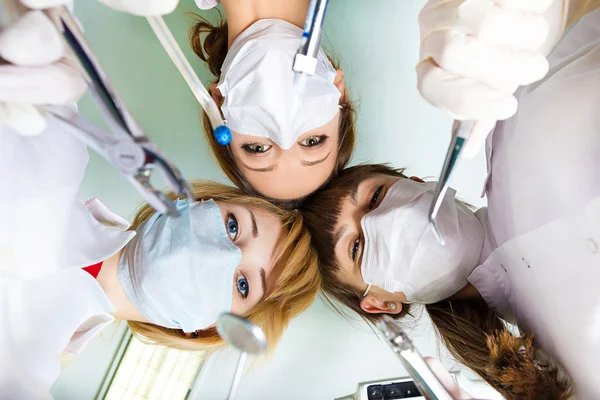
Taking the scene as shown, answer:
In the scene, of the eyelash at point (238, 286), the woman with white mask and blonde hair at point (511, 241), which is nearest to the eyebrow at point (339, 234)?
the woman with white mask and blonde hair at point (511, 241)

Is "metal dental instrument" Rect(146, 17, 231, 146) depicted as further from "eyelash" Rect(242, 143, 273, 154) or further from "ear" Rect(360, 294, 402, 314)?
"ear" Rect(360, 294, 402, 314)

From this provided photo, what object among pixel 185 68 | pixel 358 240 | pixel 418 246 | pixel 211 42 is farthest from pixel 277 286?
pixel 211 42

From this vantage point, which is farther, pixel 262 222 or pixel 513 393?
pixel 262 222

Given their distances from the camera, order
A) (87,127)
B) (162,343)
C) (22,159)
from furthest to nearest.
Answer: (162,343)
(22,159)
(87,127)

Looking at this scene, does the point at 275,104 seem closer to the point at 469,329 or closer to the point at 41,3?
the point at 41,3

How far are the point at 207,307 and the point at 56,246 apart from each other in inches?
11.7

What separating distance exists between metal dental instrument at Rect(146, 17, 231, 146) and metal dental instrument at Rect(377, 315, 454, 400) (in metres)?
0.40

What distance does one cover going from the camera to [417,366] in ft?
2.47

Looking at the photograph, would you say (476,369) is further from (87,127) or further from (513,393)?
(87,127)

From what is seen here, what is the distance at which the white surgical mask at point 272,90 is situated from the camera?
3.19 ft

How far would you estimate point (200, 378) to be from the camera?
146 centimetres

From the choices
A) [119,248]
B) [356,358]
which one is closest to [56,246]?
[119,248]

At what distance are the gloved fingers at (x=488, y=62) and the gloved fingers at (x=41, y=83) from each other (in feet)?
1.59

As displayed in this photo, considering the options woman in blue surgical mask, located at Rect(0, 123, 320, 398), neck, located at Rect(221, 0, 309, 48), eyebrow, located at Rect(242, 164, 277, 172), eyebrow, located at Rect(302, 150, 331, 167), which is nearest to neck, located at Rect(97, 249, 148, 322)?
woman in blue surgical mask, located at Rect(0, 123, 320, 398)
